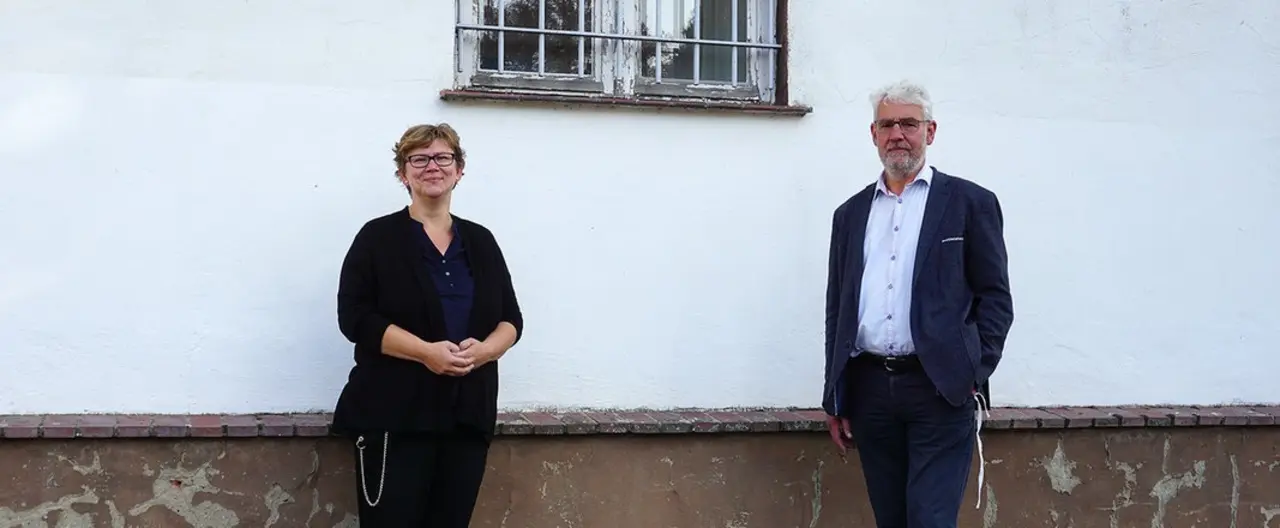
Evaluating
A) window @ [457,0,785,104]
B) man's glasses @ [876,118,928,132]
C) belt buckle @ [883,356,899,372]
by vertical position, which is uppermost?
window @ [457,0,785,104]

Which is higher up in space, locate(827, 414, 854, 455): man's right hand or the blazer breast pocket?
the blazer breast pocket

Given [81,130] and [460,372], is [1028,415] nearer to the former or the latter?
[460,372]

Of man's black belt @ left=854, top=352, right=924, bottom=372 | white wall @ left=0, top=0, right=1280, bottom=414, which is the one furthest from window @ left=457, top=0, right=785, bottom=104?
man's black belt @ left=854, top=352, right=924, bottom=372

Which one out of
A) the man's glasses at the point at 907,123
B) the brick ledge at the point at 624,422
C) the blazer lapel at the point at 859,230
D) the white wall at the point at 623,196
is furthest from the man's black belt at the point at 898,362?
the white wall at the point at 623,196

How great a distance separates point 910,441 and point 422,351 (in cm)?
150

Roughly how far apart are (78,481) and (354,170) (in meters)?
1.37

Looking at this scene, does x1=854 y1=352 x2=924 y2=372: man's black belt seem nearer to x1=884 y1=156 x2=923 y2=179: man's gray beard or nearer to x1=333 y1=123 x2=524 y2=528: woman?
x1=884 y1=156 x2=923 y2=179: man's gray beard

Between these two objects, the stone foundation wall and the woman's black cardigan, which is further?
the stone foundation wall

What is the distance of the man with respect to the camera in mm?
3947

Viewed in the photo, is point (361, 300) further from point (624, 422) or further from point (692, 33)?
point (692, 33)

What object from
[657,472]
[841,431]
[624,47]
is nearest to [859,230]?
[841,431]

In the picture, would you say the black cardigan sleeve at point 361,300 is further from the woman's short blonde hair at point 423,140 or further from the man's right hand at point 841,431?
the man's right hand at point 841,431

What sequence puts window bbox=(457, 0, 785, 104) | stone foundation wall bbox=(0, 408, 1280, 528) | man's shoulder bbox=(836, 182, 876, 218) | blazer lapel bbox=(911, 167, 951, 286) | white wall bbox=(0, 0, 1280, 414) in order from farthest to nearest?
window bbox=(457, 0, 785, 104) → white wall bbox=(0, 0, 1280, 414) → stone foundation wall bbox=(0, 408, 1280, 528) → man's shoulder bbox=(836, 182, 876, 218) → blazer lapel bbox=(911, 167, 951, 286)

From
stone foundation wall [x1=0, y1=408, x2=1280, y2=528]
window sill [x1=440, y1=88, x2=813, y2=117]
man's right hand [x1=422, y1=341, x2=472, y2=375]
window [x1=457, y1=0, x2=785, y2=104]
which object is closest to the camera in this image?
man's right hand [x1=422, y1=341, x2=472, y2=375]
